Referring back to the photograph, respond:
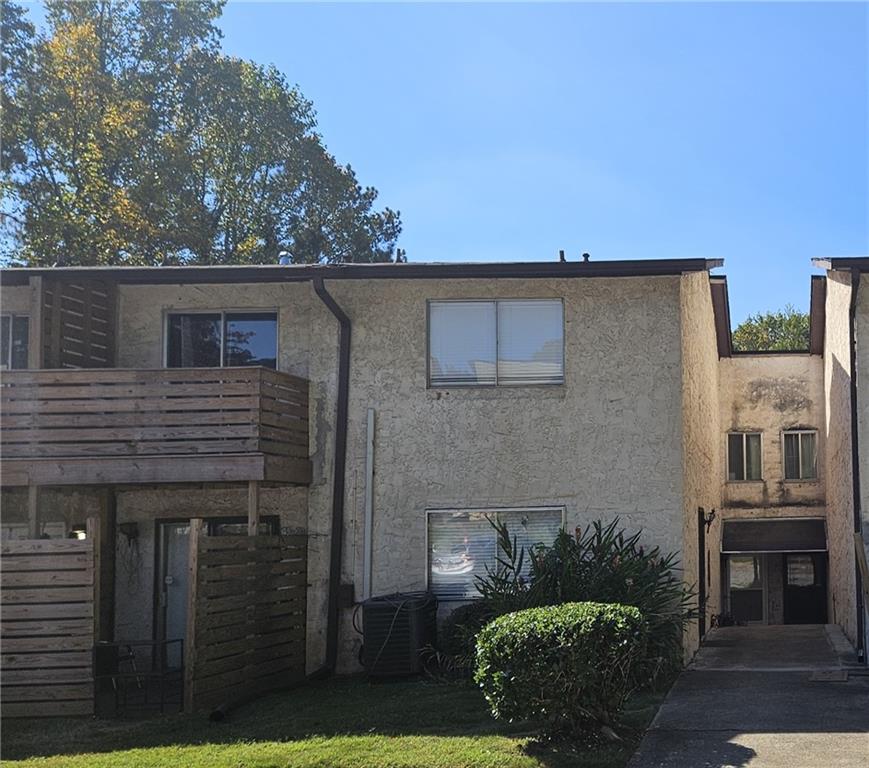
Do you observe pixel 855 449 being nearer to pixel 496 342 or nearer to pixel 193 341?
pixel 496 342

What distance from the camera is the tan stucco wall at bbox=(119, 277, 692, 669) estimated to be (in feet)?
48.1

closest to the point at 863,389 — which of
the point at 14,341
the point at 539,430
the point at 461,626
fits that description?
the point at 539,430

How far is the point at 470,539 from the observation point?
1473 cm

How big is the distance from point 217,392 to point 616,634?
5826 mm

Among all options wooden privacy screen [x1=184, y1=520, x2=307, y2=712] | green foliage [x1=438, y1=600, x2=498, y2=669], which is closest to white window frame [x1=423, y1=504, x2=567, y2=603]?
green foliage [x1=438, y1=600, x2=498, y2=669]

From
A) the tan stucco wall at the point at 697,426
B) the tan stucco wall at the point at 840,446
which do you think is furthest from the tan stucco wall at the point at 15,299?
the tan stucco wall at the point at 840,446

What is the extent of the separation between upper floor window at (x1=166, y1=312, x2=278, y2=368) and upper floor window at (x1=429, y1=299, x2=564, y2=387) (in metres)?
2.24

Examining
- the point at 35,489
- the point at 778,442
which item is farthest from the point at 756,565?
the point at 35,489

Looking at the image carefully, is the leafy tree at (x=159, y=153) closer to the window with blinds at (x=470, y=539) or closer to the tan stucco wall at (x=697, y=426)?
the tan stucco wall at (x=697, y=426)

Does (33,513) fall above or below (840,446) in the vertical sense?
below

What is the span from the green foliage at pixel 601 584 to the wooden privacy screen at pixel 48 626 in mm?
4309

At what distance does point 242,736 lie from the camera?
10.6 m

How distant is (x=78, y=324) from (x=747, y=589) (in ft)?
64.8

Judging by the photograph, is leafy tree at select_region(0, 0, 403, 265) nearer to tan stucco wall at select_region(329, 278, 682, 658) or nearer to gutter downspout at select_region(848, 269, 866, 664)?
tan stucco wall at select_region(329, 278, 682, 658)
